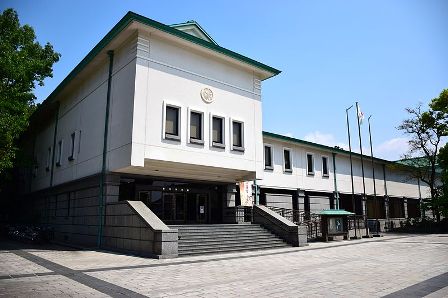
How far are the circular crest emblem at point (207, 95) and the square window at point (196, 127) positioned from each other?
91 cm

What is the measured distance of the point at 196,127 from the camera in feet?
59.0

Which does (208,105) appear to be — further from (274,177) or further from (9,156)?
(9,156)

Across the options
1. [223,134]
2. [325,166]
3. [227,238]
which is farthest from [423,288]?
[325,166]

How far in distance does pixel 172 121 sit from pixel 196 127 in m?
1.43

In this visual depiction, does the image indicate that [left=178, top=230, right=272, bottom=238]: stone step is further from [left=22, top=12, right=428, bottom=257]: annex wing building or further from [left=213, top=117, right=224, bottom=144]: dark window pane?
[left=213, top=117, right=224, bottom=144]: dark window pane

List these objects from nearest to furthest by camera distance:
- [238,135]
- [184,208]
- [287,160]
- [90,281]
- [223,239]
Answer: [90,281], [223,239], [238,135], [184,208], [287,160]

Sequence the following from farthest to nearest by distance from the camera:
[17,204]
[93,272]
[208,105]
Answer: [17,204]
[208,105]
[93,272]

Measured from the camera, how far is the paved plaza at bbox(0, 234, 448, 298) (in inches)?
293

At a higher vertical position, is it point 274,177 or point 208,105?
point 208,105

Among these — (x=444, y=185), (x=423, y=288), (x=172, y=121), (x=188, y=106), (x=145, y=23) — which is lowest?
(x=423, y=288)

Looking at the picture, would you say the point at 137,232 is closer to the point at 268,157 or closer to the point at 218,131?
the point at 218,131

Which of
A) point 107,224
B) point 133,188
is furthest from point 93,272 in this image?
point 133,188

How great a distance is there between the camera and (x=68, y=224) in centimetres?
2125

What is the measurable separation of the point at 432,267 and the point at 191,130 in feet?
38.7
